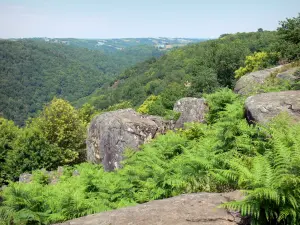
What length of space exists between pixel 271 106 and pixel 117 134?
7781 millimetres

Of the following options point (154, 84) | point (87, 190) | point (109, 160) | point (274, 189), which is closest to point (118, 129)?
point (109, 160)

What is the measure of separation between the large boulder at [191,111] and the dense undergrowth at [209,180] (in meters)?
4.76

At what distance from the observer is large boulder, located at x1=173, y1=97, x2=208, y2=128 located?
566 inches

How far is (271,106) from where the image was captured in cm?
880

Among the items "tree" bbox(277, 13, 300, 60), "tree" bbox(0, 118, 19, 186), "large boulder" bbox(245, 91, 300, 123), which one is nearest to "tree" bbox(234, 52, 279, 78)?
"tree" bbox(277, 13, 300, 60)

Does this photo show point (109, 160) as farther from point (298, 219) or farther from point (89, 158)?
point (298, 219)

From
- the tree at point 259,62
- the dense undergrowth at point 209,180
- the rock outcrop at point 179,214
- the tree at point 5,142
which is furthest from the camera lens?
the tree at point 259,62

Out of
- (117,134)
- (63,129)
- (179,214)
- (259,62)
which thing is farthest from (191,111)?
(259,62)

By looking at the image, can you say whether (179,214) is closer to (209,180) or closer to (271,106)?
(209,180)

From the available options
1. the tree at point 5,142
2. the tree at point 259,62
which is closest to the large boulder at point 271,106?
the tree at point 5,142

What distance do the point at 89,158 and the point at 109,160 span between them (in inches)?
89.1

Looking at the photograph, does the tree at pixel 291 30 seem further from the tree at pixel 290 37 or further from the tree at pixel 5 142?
the tree at pixel 5 142

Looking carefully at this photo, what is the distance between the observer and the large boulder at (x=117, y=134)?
13898 mm

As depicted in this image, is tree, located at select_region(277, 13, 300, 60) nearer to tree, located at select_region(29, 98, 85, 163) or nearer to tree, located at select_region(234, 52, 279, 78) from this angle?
tree, located at select_region(234, 52, 279, 78)
